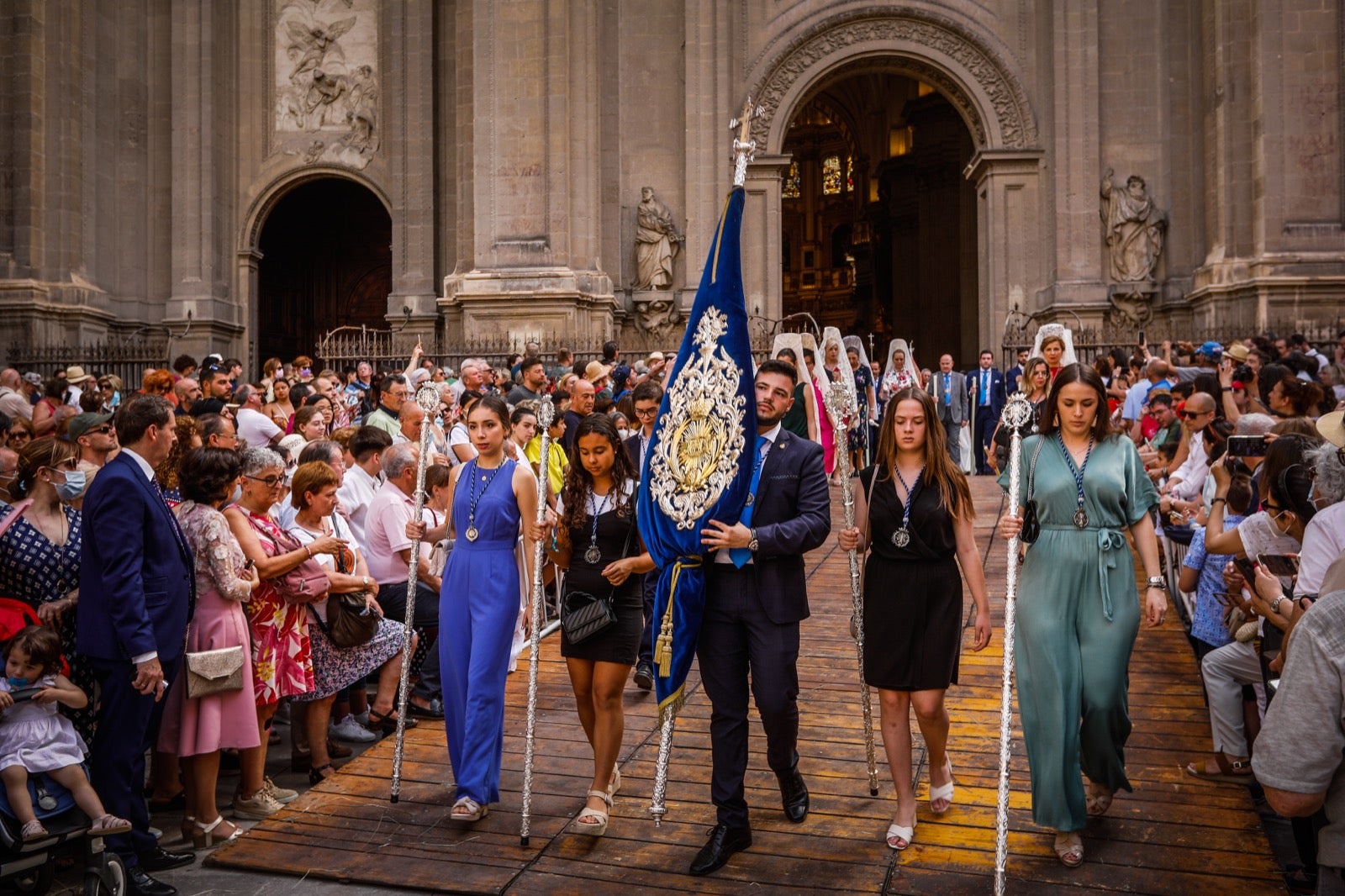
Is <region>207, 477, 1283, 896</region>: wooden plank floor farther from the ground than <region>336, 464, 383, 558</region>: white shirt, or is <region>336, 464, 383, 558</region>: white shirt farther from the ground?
<region>336, 464, 383, 558</region>: white shirt

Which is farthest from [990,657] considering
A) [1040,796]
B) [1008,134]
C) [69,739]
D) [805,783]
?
[1008,134]

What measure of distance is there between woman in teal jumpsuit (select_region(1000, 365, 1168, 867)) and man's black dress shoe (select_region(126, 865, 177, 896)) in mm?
3758

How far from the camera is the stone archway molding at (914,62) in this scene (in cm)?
2216

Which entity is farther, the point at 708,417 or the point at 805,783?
the point at 805,783

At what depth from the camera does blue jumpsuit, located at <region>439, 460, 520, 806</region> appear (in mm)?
5867

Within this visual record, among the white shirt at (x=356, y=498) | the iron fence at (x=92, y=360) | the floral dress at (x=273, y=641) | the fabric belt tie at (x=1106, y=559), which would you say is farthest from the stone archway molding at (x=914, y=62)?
the fabric belt tie at (x=1106, y=559)

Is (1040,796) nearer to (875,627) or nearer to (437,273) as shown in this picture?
(875,627)

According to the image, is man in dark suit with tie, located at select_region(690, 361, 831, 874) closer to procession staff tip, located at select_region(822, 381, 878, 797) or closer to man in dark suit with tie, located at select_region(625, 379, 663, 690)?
procession staff tip, located at select_region(822, 381, 878, 797)

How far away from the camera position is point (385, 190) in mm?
Result: 23922

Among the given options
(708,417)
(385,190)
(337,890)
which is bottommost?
(337,890)

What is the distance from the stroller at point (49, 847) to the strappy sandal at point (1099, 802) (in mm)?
4285

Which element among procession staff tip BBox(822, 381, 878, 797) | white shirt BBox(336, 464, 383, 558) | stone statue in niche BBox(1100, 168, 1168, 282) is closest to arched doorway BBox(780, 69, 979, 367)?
stone statue in niche BBox(1100, 168, 1168, 282)

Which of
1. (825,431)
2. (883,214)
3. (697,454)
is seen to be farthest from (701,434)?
(883,214)

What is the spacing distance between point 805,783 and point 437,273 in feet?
62.7
